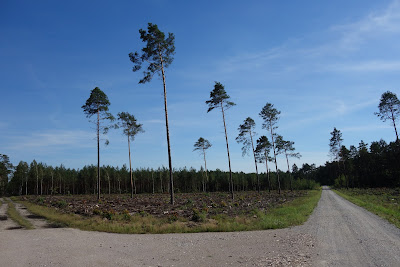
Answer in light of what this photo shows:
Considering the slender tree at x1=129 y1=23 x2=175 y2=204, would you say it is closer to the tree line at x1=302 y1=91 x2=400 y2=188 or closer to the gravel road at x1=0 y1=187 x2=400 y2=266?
the gravel road at x1=0 y1=187 x2=400 y2=266

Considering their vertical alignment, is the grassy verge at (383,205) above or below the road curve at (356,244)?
below

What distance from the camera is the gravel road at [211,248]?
7.43 m

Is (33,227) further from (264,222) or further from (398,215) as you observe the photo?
(398,215)

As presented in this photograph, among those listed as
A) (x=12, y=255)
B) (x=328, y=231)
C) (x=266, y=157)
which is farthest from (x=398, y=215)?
(x=266, y=157)

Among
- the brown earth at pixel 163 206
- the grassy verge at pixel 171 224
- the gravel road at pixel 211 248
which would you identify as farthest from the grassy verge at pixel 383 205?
the brown earth at pixel 163 206

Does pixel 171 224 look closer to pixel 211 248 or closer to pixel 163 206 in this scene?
pixel 211 248

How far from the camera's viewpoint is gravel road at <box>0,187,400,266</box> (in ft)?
24.4

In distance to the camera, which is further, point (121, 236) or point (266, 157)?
point (266, 157)

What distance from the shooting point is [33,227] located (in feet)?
47.0

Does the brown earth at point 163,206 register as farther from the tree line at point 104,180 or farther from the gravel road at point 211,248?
the tree line at point 104,180

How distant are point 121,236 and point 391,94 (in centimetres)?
4825

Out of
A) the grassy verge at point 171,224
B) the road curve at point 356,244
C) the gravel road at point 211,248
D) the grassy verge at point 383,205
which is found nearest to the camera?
the road curve at point 356,244

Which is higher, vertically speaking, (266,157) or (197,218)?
(266,157)

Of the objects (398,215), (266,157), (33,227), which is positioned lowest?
(398,215)
